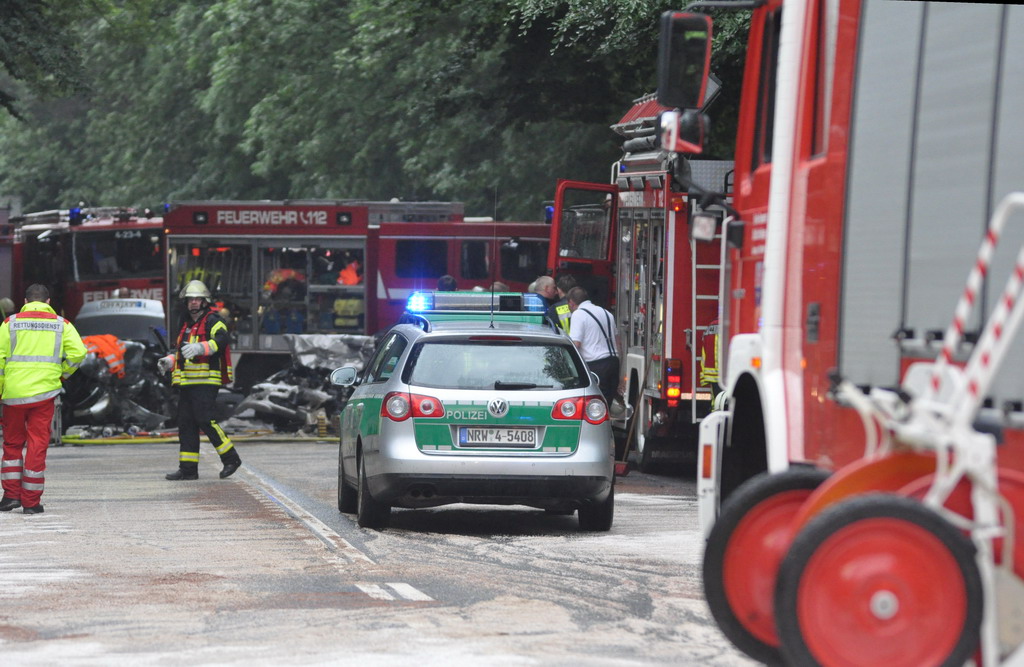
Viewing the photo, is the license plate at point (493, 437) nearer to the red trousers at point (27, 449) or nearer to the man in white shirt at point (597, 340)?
the red trousers at point (27, 449)

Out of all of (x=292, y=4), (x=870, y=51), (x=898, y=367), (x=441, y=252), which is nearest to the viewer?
(x=898, y=367)

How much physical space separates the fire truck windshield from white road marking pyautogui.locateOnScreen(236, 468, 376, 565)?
1633 cm

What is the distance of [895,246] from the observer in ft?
22.2

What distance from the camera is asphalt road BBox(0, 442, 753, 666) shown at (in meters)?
8.10

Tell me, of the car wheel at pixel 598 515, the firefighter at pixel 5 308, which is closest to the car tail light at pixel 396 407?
the car wheel at pixel 598 515

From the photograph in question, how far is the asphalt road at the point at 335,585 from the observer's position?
810 cm

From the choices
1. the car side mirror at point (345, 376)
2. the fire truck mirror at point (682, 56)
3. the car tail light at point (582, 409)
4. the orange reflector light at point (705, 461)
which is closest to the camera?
the fire truck mirror at point (682, 56)

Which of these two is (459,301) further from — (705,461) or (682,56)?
(682,56)

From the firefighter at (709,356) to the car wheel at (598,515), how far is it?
11.3ft

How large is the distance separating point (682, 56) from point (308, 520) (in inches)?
255

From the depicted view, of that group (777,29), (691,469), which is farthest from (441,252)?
(777,29)

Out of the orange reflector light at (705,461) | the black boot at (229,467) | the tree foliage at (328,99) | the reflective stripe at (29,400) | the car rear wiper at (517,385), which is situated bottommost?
the black boot at (229,467)

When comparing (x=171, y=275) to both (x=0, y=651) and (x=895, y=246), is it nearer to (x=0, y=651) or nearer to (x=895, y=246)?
(x=0, y=651)

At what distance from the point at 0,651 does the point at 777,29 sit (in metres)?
4.35
